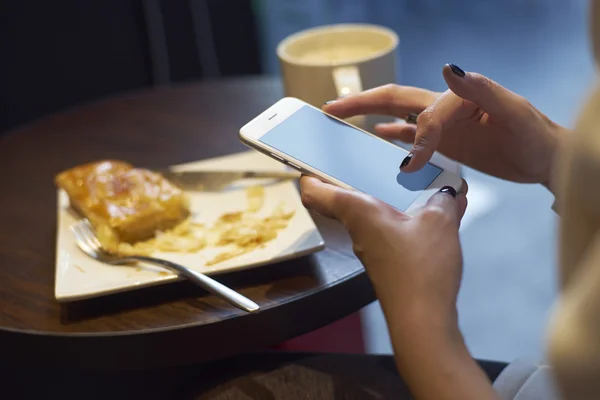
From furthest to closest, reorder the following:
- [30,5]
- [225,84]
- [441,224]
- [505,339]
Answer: [30,5] < [505,339] < [225,84] < [441,224]

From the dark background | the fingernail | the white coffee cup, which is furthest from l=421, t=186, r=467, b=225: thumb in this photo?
the dark background

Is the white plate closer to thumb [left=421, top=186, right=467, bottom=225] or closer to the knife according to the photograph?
the knife

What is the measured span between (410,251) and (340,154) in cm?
20

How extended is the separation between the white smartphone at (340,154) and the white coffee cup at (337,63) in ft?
0.42

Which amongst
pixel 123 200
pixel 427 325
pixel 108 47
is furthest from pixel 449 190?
pixel 108 47

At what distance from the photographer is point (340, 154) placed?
728mm

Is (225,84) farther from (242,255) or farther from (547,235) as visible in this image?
(547,235)

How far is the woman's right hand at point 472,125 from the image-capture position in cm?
67

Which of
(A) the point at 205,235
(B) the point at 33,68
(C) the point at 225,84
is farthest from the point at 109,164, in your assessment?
(B) the point at 33,68

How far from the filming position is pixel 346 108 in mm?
803

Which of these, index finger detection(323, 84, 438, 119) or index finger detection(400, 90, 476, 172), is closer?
index finger detection(400, 90, 476, 172)

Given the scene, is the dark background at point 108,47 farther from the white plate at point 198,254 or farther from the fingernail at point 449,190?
the fingernail at point 449,190

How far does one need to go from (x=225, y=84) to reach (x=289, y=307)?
0.65 meters

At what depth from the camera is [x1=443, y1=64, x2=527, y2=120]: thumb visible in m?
0.67
